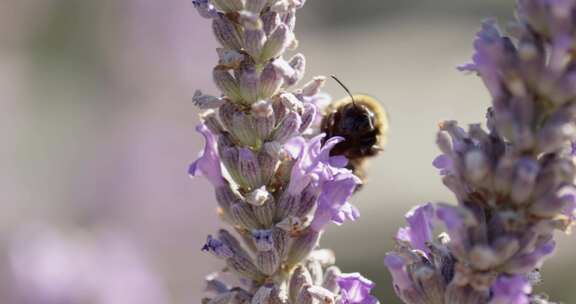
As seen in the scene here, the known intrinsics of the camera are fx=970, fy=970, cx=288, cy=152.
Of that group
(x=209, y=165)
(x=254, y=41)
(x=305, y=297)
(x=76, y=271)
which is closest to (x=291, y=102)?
(x=254, y=41)

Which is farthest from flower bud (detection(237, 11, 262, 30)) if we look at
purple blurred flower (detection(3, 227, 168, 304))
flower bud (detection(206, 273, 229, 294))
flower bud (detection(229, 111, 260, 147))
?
purple blurred flower (detection(3, 227, 168, 304))

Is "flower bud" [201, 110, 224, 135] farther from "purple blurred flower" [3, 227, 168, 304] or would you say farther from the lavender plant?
"purple blurred flower" [3, 227, 168, 304]

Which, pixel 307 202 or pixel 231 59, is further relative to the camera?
pixel 307 202

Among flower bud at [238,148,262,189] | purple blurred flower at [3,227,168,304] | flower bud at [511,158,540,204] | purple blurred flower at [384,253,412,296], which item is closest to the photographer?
Result: flower bud at [511,158,540,204]

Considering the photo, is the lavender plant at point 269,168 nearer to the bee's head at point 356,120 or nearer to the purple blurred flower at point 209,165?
the purple blurred flower at point 209,165

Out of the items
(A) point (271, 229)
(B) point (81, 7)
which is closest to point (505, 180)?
(A) point (271, 229)

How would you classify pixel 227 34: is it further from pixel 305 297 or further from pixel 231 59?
pixel 305 297
